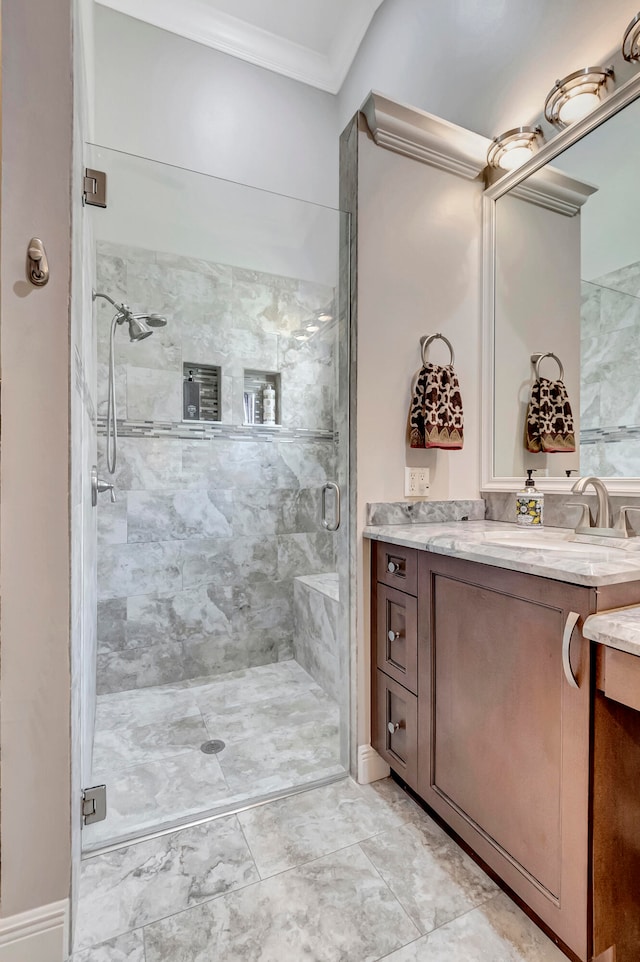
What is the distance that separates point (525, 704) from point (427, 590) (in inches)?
15.4

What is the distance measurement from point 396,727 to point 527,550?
0.81m

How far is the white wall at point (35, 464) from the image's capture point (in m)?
0.90

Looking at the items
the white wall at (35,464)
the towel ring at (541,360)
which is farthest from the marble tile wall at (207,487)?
the white wall at (35,464)

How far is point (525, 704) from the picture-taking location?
100cm

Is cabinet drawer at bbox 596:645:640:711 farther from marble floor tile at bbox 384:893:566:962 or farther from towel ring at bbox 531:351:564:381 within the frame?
towel ring at bbox 531:351:564:381

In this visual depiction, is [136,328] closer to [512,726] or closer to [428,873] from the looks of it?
[512,726]

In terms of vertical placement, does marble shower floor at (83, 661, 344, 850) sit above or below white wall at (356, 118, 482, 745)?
below

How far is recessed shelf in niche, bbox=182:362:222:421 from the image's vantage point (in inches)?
98.9

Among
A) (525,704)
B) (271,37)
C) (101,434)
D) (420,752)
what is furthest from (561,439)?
(271,37)

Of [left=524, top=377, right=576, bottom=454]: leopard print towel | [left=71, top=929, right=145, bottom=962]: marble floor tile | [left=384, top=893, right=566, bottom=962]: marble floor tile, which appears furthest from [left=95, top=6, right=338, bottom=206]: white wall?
[left=384, top=893, right=566, bottom=962]: marble floor tile

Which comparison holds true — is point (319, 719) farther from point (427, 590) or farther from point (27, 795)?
point (27, 795)

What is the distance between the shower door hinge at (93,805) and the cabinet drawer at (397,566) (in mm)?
1079

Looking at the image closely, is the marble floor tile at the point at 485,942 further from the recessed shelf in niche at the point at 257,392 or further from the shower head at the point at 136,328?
the shower head at the point at 136,328

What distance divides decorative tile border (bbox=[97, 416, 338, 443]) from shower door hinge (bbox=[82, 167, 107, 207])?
111cm
